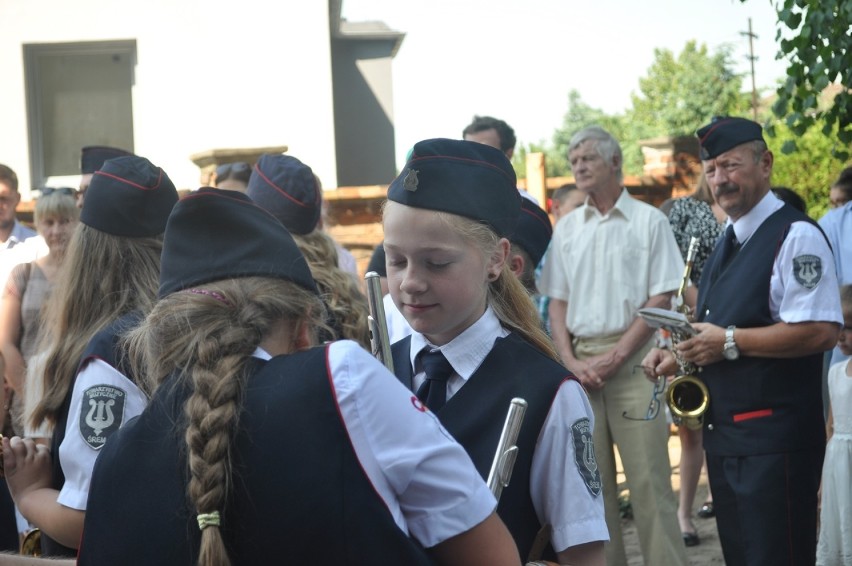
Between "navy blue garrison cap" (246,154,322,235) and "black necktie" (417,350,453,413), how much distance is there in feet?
5.58

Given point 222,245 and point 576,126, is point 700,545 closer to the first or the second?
point 222,245

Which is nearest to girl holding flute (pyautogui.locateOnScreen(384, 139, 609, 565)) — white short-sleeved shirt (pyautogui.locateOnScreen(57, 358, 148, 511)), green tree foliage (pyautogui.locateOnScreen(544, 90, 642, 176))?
white short-sleeved shirt (pyautogui.locateOnScreen(57, 358, 148, 511))

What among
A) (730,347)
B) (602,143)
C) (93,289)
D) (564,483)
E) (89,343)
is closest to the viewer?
(564,483)

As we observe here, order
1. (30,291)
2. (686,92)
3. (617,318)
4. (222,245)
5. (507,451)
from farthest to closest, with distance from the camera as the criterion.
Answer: (686,92)
(617,318)
(30,291)
(507,451)
(222,245)

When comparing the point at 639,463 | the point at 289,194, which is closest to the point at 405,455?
the point at 289,194

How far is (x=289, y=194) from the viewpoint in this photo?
399cm

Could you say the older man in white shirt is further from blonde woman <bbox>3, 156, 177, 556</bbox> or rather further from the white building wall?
the white building wall

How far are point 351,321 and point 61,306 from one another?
1100 millimetres

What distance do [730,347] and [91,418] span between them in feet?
8.88

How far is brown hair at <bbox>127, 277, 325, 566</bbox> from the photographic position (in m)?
1.59

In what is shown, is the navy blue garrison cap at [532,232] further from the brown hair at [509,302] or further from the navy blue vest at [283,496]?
the navy blue vest at [283,496]

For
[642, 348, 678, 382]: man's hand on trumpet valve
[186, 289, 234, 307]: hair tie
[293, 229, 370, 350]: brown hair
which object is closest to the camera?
[186, 289, 234, 307]: hair tie

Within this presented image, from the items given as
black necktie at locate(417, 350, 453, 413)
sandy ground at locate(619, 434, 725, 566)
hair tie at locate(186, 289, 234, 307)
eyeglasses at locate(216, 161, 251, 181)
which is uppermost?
eyeglasses at locate(216, 161, 251, 181)

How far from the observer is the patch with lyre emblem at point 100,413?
2484 millimetres
